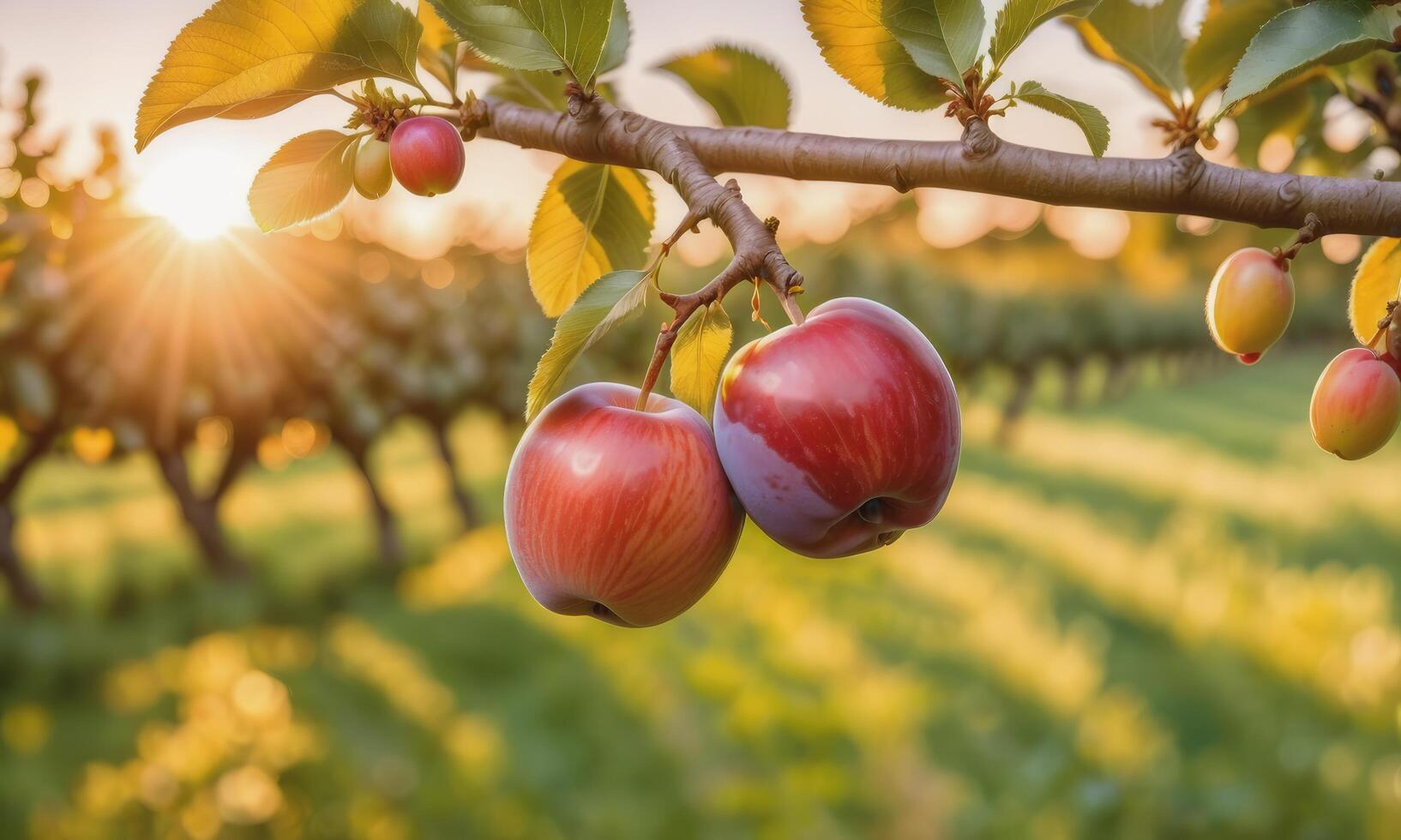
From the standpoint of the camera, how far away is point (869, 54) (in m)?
0.82

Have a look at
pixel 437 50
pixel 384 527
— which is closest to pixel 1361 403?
pixel 437 50

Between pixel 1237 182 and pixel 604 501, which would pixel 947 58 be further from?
pixel 604 501

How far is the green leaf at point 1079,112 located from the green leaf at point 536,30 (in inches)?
12.5

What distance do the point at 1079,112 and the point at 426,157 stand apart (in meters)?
0.48

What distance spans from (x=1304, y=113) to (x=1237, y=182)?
25.8 inches

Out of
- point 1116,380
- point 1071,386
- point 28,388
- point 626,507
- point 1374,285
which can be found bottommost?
point 1116,380

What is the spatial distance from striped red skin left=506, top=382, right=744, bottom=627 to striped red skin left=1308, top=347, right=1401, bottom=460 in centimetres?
44

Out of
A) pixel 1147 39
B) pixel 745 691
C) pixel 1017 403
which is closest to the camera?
pixel 1147 39

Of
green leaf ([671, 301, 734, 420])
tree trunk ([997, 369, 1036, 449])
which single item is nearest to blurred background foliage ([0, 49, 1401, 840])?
green leaf ([671, 301, 734, 420])

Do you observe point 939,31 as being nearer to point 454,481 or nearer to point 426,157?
point 426,157

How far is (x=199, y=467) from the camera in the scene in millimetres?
14555

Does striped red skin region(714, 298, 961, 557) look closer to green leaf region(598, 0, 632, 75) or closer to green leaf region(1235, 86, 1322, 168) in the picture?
green leaf region(598, 0, 632, 75)

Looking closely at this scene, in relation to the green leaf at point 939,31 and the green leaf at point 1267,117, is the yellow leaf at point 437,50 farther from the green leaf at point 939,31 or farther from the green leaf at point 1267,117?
the green leaf at point 1267,117

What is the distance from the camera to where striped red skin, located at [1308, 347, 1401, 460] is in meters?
0.77
